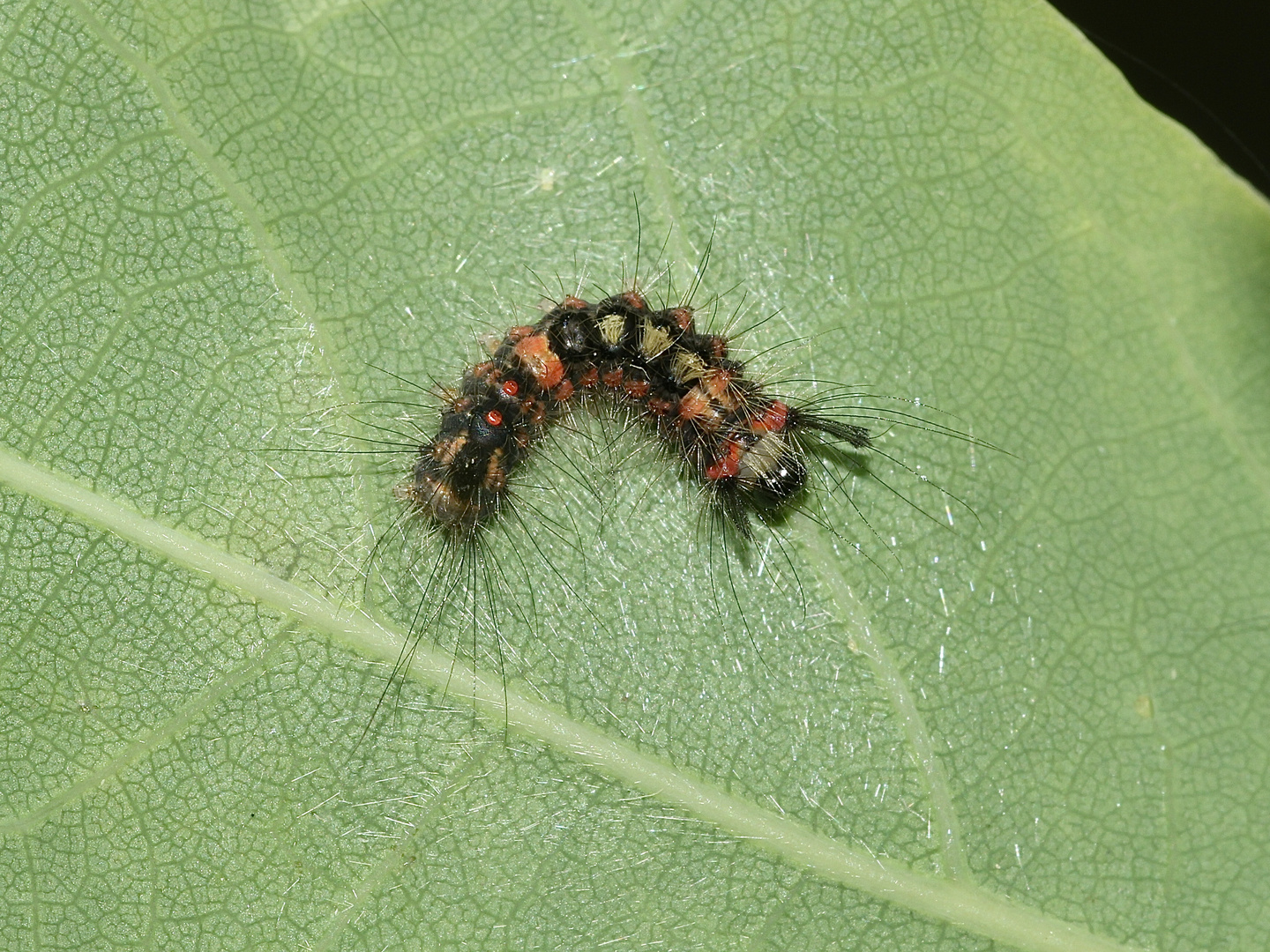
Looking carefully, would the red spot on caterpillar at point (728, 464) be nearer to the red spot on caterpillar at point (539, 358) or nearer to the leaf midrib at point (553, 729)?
the red spot on caterpillar at point (539, 358)

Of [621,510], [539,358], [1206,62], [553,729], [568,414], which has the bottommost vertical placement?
[553,729]

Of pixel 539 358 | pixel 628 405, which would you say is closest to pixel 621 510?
pixel 628 405

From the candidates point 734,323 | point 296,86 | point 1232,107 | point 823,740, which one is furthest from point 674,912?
point 1232,107

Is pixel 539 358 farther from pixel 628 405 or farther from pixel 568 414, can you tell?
pixel 628 405

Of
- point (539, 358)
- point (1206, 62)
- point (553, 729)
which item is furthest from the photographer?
point (1206, 62)

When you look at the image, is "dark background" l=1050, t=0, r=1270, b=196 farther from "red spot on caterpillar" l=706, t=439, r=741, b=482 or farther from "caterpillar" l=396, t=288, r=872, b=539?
"red spot on caterpillar" l=706, t=439, r=741, b=482

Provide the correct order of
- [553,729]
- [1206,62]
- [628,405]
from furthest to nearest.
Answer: [1206,62] → [628,405] → [553,729]

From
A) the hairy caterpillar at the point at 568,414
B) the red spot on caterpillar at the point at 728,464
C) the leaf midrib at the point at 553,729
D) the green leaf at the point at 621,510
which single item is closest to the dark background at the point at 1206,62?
the green leaf at the point at 621,510
